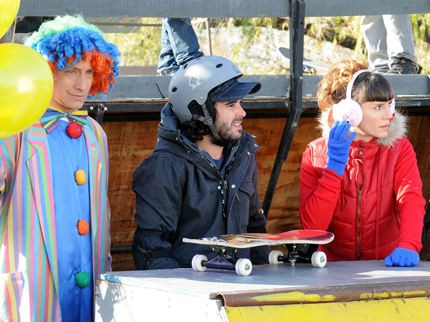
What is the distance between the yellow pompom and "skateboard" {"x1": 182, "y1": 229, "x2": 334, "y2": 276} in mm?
562

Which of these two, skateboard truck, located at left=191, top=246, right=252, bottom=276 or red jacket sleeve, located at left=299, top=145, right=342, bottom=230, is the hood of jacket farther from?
skateboard truck, located at left=191, top=246, right=252, bottom=276

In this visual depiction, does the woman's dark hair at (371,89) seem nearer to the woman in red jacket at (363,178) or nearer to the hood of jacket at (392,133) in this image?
the woman in red jacket at (363,178)

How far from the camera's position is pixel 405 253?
9.75ft

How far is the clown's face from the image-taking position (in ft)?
9.18

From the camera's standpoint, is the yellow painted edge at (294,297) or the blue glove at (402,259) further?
the blue glove at (402,259)

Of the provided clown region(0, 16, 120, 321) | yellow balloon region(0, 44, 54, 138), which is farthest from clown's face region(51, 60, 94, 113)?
yellow balloon region(0, 44, 54, 138)

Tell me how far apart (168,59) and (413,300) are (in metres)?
2.71

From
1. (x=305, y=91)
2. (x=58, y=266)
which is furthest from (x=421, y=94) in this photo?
(x=58, y=266)

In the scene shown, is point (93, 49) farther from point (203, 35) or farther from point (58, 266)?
point (203, 35)

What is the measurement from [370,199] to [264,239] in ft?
3.16

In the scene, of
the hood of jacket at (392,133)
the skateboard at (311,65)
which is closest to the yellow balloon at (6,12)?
the hood of jacket at (392,133)

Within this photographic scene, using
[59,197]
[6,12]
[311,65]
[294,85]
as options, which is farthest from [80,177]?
[311,65]

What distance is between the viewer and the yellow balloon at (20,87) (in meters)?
1.96

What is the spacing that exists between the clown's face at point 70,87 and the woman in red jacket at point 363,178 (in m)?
1.33
